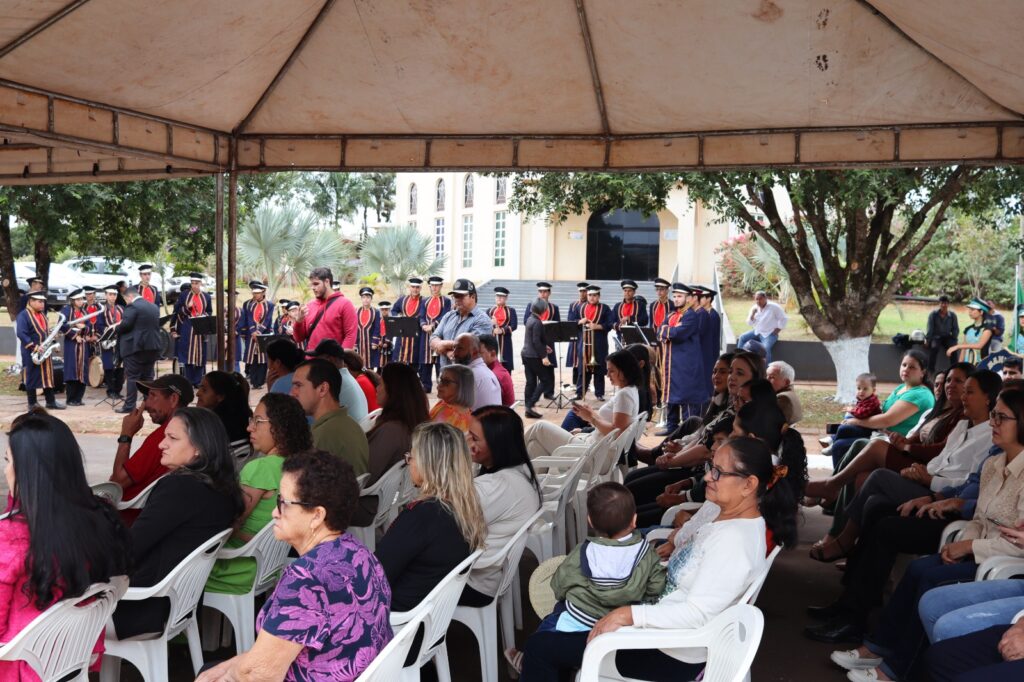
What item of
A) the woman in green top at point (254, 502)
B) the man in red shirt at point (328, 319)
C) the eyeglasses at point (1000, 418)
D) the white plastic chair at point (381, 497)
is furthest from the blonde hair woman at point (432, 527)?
the man in red shirt at point (328, 319)

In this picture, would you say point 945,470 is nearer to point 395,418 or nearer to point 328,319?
point 395,418

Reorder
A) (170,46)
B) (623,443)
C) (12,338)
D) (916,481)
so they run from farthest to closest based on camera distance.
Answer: (12,338) < (623,443) < (170,46) < (916,481)

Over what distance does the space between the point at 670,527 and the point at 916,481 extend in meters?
1.43

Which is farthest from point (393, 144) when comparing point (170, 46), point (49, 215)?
point (49, 215)

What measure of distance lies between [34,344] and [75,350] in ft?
1.75

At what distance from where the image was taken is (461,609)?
385 cm

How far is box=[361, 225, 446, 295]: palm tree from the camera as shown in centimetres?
3225

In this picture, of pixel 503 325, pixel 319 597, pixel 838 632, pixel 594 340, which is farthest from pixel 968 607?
pixel 503 325

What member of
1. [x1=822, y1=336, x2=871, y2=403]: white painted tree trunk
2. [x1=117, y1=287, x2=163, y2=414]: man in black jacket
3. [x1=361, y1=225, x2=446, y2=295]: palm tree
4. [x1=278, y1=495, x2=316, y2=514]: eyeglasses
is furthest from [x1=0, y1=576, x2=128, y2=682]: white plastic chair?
[x1=361, y1=225, x2=446, y2=295]: palm tree

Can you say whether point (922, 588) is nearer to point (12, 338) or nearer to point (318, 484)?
point (318, 484)

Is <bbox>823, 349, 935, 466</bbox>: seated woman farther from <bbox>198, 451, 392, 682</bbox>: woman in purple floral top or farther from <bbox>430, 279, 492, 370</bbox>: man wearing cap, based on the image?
<bbox>198, 451, 392, 682</bbox>: woman in purple floral top

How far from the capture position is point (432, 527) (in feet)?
11.1

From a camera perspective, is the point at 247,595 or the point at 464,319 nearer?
the point at 247,595

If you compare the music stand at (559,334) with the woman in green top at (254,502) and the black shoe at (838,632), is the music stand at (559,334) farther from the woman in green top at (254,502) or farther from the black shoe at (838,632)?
the woman in green top at (254,502)
